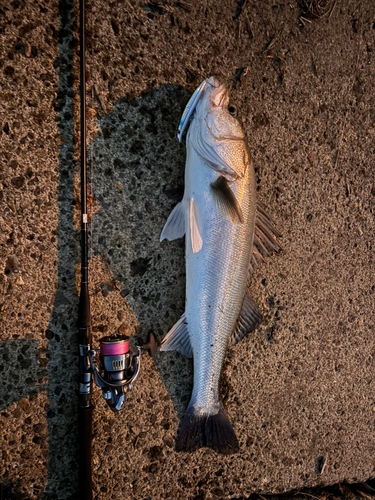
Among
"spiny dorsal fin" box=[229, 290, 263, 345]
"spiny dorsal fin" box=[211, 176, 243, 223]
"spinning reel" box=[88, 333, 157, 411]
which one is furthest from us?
"spiny dorsal fin" box=[229, 290, 263, 345]

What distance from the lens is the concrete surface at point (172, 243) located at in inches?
59.6

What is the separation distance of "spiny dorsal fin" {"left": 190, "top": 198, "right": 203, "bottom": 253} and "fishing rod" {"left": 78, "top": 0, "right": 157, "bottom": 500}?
0.50 metres

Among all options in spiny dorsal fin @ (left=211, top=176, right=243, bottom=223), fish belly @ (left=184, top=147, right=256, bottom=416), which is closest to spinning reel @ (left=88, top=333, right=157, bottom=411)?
fish belly @ (left=184, top=147, right=256, bottom=416)

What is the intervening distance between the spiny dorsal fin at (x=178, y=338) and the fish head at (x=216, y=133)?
2.53 ft

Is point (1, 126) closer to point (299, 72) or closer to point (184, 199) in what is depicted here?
point (184, 199)

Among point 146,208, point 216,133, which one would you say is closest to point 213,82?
point 216,133

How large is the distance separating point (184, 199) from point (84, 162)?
505 mm

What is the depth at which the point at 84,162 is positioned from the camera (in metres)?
1.51

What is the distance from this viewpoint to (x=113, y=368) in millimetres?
1441

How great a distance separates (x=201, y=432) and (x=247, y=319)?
0.61 meters

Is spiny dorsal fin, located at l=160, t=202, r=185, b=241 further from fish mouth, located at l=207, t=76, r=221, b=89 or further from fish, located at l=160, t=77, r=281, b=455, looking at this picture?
fish mouth, located at l=207, t=76, r=221, b=89

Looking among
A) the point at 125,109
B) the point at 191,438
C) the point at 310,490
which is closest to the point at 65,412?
the point at 191,438

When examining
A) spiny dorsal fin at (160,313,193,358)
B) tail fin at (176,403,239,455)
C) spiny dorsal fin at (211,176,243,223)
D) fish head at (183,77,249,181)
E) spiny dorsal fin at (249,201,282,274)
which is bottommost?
tail fin at (176,403,239,455)

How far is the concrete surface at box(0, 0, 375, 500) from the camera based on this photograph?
4.97 ft
